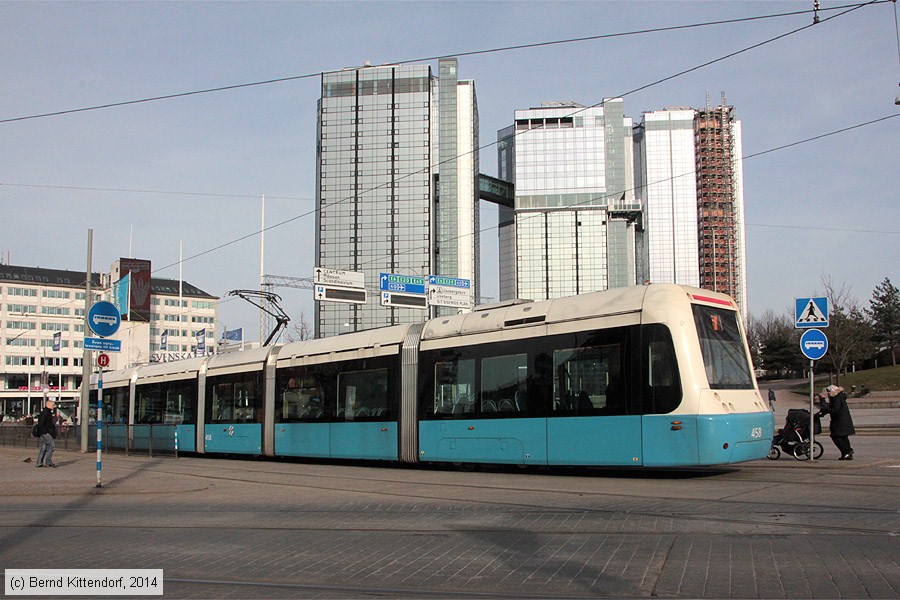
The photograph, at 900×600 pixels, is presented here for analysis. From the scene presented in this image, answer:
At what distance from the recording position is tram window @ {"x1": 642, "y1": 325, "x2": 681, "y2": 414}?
1320cm

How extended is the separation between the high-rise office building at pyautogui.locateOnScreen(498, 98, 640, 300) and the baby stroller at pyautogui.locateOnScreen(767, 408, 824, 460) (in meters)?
126

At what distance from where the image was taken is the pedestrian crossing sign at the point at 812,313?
16.5 m

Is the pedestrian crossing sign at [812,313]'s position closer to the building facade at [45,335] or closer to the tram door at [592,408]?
the tram door at [592,408]

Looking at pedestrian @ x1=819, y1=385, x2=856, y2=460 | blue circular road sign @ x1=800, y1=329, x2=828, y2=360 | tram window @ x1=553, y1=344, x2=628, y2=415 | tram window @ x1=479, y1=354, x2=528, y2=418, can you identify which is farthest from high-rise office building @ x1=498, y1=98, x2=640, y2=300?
tram window @ x1=553, y1=344, x2=628, y2=415

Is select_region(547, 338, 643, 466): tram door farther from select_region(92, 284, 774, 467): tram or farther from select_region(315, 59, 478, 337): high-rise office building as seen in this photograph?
select_region(315, 59, 478, 337): high-rise office building

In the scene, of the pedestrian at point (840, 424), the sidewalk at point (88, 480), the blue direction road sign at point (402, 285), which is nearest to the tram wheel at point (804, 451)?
the pedestrian at point (840, 424)

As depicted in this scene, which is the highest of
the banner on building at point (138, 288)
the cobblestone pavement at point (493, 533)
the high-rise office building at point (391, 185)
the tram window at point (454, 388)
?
the high-rise office building at point (391, 185)

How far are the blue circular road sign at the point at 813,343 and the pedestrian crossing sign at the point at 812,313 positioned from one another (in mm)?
174

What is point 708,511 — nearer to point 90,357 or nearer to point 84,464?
point 84,464

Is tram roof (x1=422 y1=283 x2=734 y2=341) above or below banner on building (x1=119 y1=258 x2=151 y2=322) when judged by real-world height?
below

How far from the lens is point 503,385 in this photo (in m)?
16.0

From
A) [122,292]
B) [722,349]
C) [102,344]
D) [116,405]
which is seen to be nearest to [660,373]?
[722,349]

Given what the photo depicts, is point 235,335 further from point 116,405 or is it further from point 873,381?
point 873,381

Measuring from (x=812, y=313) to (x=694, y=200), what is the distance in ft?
521
